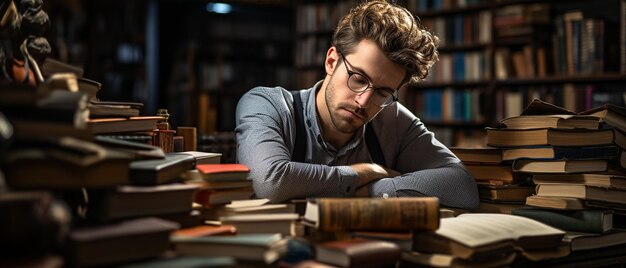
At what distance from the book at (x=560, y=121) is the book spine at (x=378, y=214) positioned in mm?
632

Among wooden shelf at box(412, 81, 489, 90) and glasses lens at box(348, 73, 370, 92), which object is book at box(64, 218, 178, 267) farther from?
wooden shelf at box(412, 81, 489, 90)

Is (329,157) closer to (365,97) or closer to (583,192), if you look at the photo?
(365,97)

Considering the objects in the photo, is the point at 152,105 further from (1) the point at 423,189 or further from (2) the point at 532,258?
(2) the point at 532,258

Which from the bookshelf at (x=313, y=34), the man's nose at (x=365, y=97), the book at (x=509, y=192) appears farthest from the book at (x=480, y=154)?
the bookshelf at (x=313, y=34)

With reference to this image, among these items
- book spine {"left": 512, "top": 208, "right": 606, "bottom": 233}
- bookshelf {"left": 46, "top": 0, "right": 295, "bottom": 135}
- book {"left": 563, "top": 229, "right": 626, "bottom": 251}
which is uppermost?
bookshelf {"left": 46, "top": 0, "right": 295, "bottom": 135}

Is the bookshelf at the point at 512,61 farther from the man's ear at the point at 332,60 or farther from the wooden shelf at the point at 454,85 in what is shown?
the man's ear at the point at 332,60

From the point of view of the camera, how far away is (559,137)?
1.63 meters

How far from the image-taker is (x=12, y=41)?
1.14 m

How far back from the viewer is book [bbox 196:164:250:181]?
1.21 meters

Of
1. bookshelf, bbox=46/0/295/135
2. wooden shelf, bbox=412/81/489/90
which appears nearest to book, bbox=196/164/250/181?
wooden shelf, bbox=412/81/489/90

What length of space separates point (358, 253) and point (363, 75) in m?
0.83

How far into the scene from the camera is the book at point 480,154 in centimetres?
181

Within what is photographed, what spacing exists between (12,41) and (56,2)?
3581 mm

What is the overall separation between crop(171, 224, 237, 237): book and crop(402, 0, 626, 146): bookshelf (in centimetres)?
296
